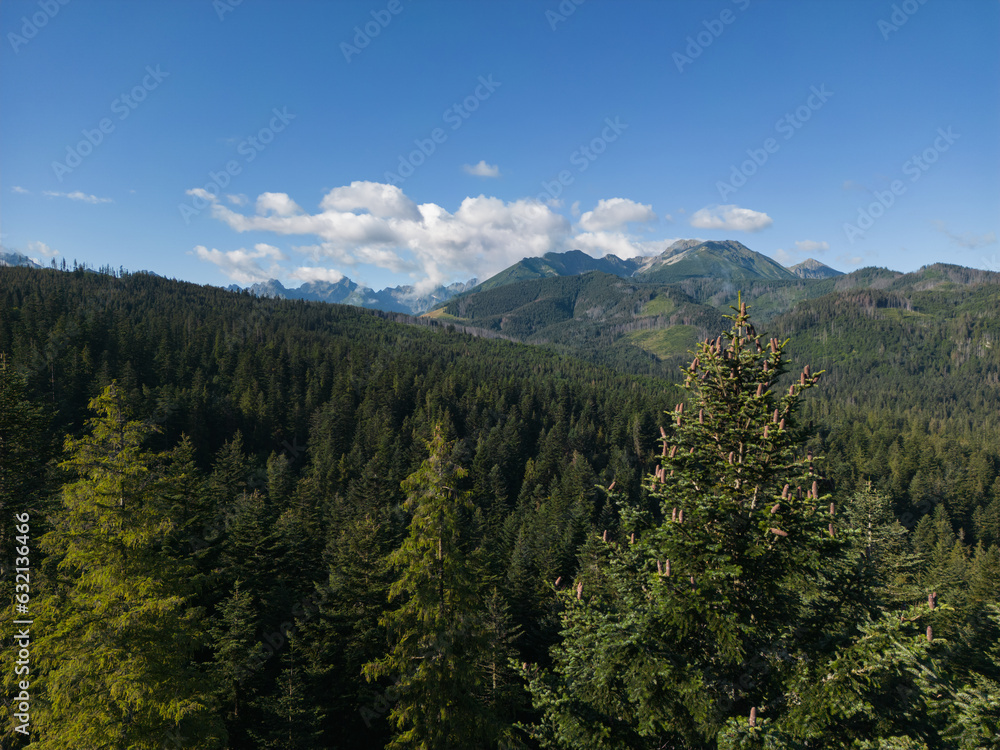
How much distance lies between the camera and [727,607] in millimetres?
8250

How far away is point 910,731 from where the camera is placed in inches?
290

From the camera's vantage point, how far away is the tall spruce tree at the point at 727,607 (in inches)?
295

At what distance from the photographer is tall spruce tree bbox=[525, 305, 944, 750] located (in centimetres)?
749

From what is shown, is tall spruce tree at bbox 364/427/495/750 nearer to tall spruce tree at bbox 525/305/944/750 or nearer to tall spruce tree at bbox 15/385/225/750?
tall spruce tree at bbox 15/385/225/750

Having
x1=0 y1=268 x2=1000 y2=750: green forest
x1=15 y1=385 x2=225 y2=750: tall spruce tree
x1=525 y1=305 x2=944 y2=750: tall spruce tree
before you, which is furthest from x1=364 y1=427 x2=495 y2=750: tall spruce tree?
x1=525 y1=305 x2=944 y2=750: tall spruce tree

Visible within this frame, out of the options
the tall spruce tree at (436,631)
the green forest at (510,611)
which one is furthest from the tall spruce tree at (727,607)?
the tall spruce tree at (436,631)

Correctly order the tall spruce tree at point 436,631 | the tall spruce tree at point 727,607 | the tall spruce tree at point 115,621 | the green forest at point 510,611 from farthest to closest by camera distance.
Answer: the tall spruce tree at point 436,631, the tall spruce tree at point 115,621, the green forest at point 510,611, the tall spruce tree at point 727,607

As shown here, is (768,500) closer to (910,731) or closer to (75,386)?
(910,731)

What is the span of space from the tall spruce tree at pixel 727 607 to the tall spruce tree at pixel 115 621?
9985mm

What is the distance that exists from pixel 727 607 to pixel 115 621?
1455cm

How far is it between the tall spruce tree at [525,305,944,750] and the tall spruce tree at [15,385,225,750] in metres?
9.99

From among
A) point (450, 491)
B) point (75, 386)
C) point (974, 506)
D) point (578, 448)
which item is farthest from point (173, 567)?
point (974, 506)

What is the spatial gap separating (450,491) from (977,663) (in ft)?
71.0

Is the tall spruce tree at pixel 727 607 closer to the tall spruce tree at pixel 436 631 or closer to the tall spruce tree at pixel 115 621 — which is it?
the tall spruce tree at pixel 436 631
